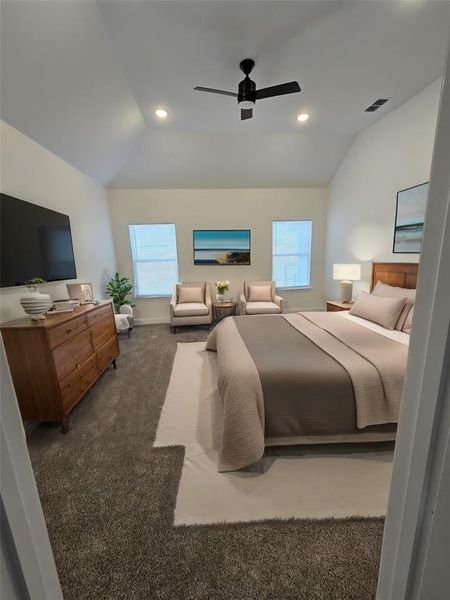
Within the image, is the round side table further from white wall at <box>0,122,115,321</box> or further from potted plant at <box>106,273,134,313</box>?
white wall at <box>0,122,115,321</box>

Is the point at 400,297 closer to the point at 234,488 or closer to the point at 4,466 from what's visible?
the point at 234,488

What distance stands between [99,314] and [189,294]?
2137 millimetres

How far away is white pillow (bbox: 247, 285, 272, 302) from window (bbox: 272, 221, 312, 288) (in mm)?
585

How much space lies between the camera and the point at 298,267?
5.31 meters

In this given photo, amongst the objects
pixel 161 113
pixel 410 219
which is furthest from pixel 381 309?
pixel 161 113

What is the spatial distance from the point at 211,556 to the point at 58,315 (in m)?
2.05

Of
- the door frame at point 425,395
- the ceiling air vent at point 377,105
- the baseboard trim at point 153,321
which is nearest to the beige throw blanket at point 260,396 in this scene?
the door frame at point 425,395

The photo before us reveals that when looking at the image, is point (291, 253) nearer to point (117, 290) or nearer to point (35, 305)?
point (117, 290)

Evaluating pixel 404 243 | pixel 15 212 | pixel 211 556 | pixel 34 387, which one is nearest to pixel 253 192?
pixel 404 243

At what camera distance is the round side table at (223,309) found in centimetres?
457

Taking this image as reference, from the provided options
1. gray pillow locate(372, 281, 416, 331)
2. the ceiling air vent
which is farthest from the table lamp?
the ceiling air vent

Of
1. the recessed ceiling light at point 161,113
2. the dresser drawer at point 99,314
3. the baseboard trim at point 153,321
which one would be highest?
the recessed ceiling light at point 161,113

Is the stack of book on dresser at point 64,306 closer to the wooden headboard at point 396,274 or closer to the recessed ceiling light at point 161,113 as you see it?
the recessed ceiling light at point 161,113

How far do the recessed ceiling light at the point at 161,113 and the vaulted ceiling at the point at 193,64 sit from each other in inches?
3.1
